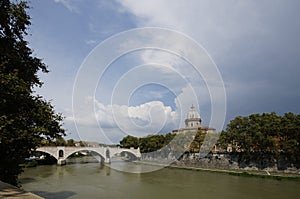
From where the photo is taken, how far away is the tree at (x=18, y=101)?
559 centimetres

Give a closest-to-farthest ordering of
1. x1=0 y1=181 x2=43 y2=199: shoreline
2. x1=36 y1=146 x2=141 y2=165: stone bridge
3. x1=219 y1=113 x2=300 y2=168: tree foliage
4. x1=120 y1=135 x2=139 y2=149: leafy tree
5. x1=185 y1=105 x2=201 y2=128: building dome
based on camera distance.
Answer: x1=0 y1=181 x2=43 y2=199: shoreline
x1=219 y1=113 x2=300 y2=168: tree foliage
x1=36 y1=146 x2=141 y2=165: stone bridge
x1=120 y1=135 x2=139 y2=149: leafy tree
x1=185 y1=105 x2=201 y2=128: building dome

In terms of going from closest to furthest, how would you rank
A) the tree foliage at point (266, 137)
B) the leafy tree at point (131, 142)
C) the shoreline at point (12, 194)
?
the shoreline at point (12, 194), the tree foliage at point (266, 137), the leafy tree at point (131, 142)

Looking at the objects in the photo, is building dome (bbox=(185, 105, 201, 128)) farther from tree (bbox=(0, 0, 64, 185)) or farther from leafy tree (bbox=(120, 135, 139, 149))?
tree (bbox=(0, 0, 64, 185))

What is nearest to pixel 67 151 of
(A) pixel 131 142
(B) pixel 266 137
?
(A) pixel 131 142

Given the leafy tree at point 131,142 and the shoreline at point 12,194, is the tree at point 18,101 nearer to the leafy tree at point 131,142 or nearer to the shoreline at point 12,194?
the shoreline at point 12,194

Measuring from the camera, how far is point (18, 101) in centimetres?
600

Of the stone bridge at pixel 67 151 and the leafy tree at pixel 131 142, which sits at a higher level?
the leafy tree at pixel 131 142

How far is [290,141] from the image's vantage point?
22.2 metres

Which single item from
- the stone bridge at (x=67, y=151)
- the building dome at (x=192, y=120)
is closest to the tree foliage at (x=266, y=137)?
the stone bridge at (x=67, y=151)

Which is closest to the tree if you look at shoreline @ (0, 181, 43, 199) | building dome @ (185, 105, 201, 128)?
shoreline @ (0, 181, 43, 199)

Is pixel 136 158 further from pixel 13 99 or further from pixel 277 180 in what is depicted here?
pixel 13 99

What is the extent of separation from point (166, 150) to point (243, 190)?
763 inches

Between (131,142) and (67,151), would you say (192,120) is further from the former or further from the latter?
(67,151)

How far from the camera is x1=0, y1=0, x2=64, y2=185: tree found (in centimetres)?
559
